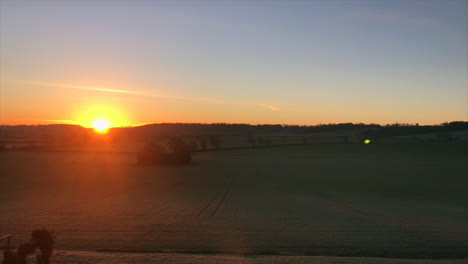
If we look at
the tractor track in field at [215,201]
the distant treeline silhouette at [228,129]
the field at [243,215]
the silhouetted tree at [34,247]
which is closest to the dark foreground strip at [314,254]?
the field at [243,215]

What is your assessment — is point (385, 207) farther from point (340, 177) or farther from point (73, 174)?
point (73, 174)

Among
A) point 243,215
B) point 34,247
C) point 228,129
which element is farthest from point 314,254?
point 228,129

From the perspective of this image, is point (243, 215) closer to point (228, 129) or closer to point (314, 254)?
point (314, 254)

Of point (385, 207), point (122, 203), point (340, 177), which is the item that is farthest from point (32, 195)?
point (340, 177)

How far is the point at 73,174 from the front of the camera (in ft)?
96.3

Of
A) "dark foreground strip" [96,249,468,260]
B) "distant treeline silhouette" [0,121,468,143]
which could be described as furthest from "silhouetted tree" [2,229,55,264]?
"distant treeline silhouette" [0,121,468,143]

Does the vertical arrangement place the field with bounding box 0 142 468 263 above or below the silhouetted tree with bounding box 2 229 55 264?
below

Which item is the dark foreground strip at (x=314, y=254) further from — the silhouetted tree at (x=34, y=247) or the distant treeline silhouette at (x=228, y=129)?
the distant treeline silhouette at (x=228, y=129)

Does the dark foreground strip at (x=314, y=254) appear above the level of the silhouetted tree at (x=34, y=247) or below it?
below

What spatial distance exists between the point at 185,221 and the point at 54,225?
11.5 ft

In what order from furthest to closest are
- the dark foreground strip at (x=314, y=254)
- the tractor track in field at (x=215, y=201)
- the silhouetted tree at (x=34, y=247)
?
the tractor track in field at (x=215, y=201) < the dark foreground strip at (x=314, y=254) < the silhouetted tree at (x=34, y=247)

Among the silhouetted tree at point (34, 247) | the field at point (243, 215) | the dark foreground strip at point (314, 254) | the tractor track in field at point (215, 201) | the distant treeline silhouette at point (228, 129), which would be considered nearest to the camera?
the silhouetted tree at point (34, 247)

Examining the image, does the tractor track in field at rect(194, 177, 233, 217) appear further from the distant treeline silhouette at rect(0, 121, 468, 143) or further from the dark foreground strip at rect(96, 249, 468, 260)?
the distant treeline silhouette at rect(0, 121, 468, 143)

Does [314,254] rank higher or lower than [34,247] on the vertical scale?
lower
